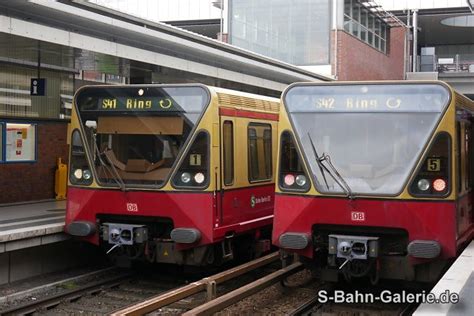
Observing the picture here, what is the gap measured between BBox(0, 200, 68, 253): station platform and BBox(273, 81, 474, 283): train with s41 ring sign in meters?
3.54

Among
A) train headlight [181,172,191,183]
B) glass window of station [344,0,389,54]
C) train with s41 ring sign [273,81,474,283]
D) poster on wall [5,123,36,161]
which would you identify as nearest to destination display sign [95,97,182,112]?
train headlight [181,172,191,183]

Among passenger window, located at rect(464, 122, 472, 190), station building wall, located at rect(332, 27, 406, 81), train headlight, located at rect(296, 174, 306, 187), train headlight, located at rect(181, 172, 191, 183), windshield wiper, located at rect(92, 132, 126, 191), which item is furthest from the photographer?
station building wall, located at rect(332, 27, 406, 81)

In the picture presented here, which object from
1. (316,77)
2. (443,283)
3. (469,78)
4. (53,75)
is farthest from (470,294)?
(469,78)

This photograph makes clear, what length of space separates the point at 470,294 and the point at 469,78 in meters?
31.4

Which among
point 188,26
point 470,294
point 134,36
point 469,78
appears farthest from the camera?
point 188,26

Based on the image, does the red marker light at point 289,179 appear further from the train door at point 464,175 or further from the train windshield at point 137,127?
the train door at point 464,175

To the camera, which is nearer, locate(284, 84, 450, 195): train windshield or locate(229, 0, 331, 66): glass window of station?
locate(284, 84, 450, 195): train windshield

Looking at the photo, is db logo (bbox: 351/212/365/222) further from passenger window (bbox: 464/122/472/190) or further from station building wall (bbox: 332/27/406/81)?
station building wall (bbox: 332/27/406/81)

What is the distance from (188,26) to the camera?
38281 mm

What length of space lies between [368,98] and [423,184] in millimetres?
1209

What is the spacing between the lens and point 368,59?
109 feet

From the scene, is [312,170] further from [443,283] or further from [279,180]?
[443,283]

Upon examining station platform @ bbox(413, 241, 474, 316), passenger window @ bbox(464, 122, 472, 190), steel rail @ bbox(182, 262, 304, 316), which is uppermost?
passenger window @ bbox(464, 122, 472, 190)

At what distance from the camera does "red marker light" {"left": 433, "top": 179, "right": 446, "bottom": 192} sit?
7.45 m
